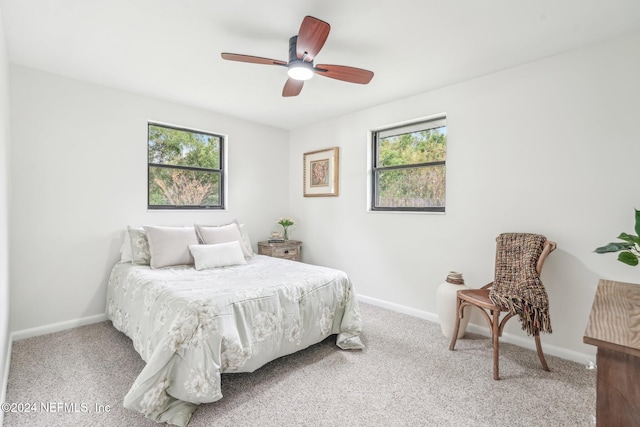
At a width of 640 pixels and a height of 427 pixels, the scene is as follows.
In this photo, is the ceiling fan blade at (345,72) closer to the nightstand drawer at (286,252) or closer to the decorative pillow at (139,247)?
the decorative pillow at (139,247)

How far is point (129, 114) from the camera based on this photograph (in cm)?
328

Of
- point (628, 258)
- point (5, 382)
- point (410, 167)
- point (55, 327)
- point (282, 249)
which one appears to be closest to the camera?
point (628, 258)

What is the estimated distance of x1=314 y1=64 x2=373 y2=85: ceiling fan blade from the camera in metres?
2.20

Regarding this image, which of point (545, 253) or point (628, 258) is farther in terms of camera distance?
point (545, 253)

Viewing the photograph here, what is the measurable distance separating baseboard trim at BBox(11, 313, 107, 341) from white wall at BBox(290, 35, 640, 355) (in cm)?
297

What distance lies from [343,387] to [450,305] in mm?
1265

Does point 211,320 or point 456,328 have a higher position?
point 211,320

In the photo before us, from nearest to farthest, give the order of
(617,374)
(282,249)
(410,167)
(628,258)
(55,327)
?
(617,374), (628,258), (55,327), (410,167), (282,249)

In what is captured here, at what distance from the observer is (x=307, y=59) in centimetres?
210

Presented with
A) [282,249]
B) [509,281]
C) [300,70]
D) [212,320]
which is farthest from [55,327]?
[509,281]

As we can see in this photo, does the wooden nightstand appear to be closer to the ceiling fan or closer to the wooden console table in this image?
the ceiling fan

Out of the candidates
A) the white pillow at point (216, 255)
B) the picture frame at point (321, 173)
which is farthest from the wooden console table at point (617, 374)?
the picture frame at point (321, 173)

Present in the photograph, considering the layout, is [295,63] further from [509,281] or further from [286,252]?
[286,252]

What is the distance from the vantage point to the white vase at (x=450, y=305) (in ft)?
8.94
